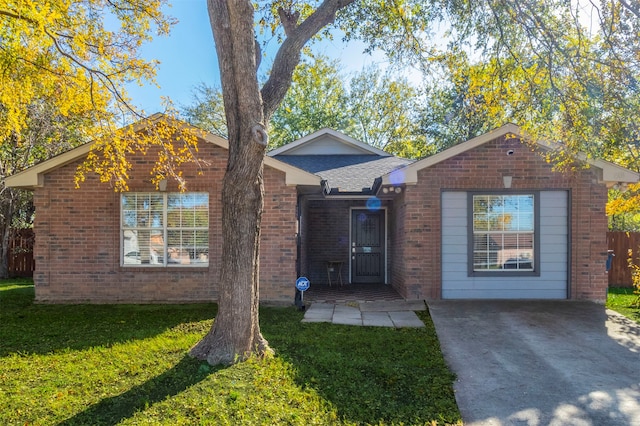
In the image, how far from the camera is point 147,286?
8.96 meters

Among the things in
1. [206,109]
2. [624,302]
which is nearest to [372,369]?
[624,302]

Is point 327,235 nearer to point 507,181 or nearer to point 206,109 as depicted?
point 507,181

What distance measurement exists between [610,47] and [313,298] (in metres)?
7.03

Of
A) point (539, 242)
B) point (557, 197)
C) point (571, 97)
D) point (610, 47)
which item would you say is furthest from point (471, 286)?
point (610, 47)

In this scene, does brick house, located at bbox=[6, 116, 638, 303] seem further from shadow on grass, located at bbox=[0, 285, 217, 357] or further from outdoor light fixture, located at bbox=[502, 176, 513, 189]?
shadow on grass, located at bbox=[0, 285, 217, 357]

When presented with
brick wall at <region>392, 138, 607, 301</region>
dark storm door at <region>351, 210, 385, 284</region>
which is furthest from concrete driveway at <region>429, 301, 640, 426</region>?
dark storm door at <region>351, 210, 385, 284</region>

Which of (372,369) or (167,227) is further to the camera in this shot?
(167,227)

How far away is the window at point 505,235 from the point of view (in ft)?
28.8

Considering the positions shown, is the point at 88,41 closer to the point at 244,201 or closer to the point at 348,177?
the point at 244,201

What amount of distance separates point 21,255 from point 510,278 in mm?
16199

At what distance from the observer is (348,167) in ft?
40.2

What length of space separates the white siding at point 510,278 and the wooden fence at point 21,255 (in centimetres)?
1466

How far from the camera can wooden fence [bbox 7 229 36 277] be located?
15550mm

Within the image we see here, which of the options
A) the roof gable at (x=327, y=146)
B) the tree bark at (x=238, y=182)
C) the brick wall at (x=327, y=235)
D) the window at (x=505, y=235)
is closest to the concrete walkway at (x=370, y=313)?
the window at (x=505, y=235)
